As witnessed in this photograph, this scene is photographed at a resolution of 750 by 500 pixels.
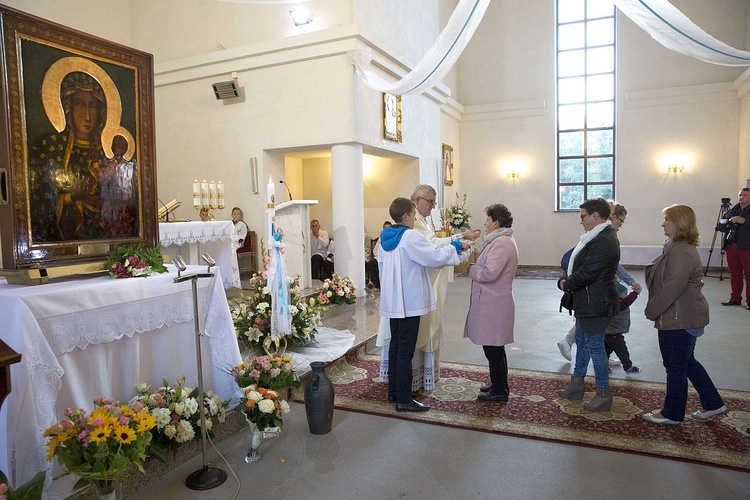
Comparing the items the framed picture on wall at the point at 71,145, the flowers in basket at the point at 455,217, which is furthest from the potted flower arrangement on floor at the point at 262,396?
the flowers in basket at the point at 455,217

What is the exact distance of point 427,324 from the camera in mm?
4363

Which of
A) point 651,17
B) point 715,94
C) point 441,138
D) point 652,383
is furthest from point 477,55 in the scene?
point 652,383

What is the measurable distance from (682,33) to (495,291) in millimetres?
2489

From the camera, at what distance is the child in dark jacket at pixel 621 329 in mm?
4516

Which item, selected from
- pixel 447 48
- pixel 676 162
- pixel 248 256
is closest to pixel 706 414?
pixel 447 48

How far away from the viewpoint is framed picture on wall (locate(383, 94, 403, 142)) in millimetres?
9570

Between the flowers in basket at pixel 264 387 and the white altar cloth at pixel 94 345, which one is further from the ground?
the white altar cloth at pixel 94 345

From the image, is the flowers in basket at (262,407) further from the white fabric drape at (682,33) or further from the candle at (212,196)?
the candle at (212,196)

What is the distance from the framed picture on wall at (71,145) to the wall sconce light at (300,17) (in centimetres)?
550

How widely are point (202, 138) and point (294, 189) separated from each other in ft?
10.1

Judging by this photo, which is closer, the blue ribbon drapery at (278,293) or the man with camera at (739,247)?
the blue ribbon drapery at (278,293)

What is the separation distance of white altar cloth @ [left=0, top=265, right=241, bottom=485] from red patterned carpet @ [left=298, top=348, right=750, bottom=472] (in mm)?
1257

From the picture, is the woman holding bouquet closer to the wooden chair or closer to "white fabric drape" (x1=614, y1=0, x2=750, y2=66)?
"white fabric drape" (x1=614, y1=0, x2=750, y2=66)

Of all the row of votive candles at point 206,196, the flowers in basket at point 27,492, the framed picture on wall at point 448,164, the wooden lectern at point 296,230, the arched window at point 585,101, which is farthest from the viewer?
the arched window at point 585,101
